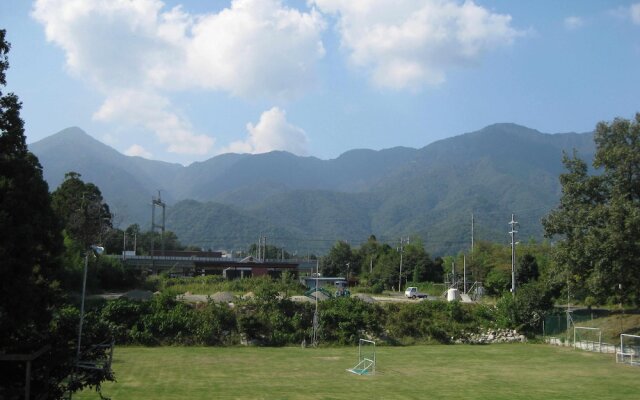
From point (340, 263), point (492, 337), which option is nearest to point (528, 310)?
point (492, 337)

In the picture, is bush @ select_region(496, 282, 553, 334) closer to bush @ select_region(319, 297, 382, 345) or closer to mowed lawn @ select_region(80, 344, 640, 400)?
mowed lawn @ select_region(80, 344, 640, 400)

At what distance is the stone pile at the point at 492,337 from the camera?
3700 centimetres

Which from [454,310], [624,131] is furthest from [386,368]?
[624,131]

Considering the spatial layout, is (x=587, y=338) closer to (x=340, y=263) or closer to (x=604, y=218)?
(x=604, y=218)

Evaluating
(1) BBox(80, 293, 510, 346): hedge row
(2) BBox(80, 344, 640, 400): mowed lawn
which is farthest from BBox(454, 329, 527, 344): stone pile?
(2) BBox(80, 344, 640, 400): mowed lawn

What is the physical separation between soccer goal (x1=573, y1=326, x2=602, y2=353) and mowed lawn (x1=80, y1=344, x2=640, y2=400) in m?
1.91

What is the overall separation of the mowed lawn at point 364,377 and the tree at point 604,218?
14.4 feet

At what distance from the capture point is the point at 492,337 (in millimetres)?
37562

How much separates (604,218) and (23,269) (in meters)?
29.2

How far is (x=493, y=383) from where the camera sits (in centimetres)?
2034

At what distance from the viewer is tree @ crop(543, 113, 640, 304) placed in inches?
1147

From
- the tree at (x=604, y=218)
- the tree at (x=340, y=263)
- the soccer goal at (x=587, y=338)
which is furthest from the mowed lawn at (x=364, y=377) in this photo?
the tree at (x=340, y=263)

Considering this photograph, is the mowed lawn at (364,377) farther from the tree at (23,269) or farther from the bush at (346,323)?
the tree at (23,269)

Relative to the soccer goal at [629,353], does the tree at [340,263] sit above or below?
above
